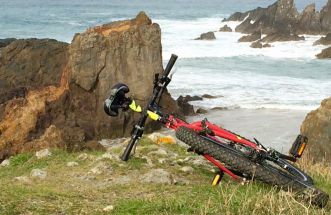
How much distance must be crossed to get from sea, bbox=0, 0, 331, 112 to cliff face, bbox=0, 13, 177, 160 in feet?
20.1

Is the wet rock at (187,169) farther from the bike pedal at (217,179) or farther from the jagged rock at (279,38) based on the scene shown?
the jagged rock at (279,38)

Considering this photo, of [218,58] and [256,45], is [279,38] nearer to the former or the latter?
[256,45]

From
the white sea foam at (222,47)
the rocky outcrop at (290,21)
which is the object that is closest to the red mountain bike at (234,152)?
the white sea foam at (222,47)

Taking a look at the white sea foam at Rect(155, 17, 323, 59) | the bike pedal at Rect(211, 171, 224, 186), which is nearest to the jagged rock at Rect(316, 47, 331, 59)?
the white sea foam at Rect(155, 17, 323, 59)

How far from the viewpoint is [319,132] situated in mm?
13844

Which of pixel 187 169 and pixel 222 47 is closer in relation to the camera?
pixel 187 169

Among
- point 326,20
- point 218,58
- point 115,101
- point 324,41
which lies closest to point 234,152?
point 115,101

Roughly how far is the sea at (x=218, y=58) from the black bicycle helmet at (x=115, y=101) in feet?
56.0

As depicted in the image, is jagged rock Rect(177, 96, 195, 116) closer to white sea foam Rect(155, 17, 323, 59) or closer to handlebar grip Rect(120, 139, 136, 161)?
handlebar grip Rect(120, 139, 136, 161)

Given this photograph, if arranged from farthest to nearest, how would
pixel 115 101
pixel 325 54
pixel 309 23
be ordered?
1. pixel 309 23
2. pixel 325 54
3. pixel 115 101

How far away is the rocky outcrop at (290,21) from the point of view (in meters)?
59.7

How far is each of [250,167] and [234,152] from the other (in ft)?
0.95

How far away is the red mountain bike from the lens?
644 centimetres

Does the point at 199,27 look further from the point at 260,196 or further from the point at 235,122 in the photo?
the point at 260,196
